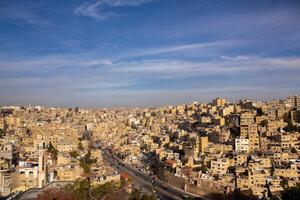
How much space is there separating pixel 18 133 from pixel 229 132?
9333mm

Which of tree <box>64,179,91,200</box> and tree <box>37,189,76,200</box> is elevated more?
tree <box>37,189,76,200</box>

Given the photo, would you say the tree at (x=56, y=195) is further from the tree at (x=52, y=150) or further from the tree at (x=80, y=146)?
the tree at (x=80, y=146)

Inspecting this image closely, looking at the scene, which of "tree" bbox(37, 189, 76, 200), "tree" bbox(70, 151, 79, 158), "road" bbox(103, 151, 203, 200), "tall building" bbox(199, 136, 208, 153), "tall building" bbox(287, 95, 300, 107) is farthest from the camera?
"tall building" bbox(287, 95, 300, 107)

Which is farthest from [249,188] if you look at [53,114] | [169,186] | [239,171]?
[53,114]

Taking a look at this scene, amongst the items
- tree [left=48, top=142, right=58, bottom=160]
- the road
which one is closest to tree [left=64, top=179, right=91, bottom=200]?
the road

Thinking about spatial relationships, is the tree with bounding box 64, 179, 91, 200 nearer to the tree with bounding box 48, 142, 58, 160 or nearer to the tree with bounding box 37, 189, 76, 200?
the tree with bounding box 37, 189, 76, 200

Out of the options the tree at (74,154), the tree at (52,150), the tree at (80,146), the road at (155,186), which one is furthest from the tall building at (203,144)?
the tree at (80,146)

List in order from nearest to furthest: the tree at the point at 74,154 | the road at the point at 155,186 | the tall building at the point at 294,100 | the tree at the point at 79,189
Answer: the tree at the point at 79,189
the road at the point at 155,186
the tree at the point at 74,154
the tall building at the point at 294,100

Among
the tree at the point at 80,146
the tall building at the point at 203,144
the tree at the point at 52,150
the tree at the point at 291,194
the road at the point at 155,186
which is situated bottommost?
the road at the point at 155,186

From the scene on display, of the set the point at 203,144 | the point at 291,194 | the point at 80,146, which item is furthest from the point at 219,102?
the point at 291,194

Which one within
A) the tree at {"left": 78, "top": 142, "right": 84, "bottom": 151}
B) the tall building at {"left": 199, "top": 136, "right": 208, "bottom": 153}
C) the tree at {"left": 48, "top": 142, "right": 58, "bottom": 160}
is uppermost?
the tall building at {"left": 199, "top": 136, "right": 208, "bottom": 153}

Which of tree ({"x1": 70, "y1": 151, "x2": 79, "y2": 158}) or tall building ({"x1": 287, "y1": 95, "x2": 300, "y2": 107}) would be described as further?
tall building ({"x1": 287, "y1": 95, "x2": 300, "y2": 107})

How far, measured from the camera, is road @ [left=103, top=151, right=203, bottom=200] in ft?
39.1

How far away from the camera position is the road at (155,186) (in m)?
11.9
